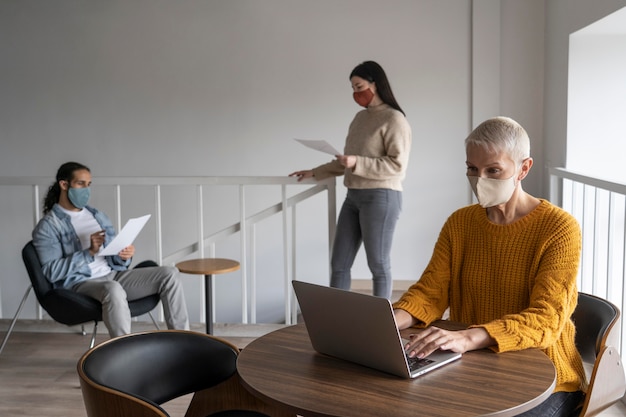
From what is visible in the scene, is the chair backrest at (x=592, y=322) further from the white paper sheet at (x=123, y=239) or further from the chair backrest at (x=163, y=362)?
the white paper sheet at (x=123, y=239)

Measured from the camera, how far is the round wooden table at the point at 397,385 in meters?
1.42

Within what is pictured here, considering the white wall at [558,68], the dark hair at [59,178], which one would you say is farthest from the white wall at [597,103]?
the dark hair at [59,178]

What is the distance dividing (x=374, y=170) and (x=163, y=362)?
206 centimetres

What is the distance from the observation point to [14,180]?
425 cm

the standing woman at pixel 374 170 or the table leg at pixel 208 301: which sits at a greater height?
the standing woman at pixel 374 170

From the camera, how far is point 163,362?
77.7 inches

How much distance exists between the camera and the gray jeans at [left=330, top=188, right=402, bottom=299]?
12.6 feet

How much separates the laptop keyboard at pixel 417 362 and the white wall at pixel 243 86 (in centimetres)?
417

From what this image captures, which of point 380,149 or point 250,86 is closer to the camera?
point 380,149

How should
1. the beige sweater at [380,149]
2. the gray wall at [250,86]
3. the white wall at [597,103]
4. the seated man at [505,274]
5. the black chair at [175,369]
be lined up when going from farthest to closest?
the gray wall at [250,86], the white wall at [597,103], the beige sweater at [380,149], the black chair at [175,369], the seated man at [505,274]

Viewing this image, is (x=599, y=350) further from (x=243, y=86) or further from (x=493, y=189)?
(x=243, y=86)

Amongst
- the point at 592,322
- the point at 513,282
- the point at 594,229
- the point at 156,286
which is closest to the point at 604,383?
the point at 592,322

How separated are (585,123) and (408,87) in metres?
1.69

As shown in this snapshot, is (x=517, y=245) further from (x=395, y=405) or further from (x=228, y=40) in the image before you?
(x=228, y=40)
